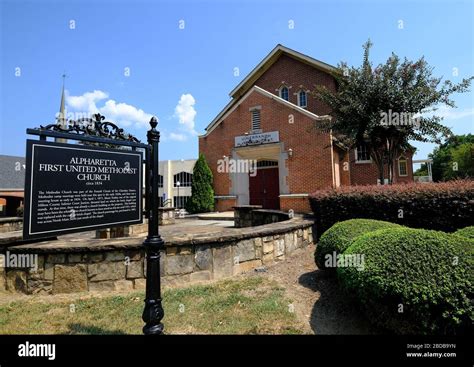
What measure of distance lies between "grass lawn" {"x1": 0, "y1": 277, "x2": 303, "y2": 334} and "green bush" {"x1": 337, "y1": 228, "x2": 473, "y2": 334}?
1027 mm

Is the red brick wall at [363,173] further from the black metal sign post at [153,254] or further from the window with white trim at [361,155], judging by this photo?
the black metal sign post at [153,254]

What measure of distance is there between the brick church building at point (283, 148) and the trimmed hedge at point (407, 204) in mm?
5583

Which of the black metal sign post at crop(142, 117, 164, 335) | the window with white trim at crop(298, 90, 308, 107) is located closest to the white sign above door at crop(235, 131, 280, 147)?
the window with white trim at crop(298, 90, 308, 107)

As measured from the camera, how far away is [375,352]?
115 inches

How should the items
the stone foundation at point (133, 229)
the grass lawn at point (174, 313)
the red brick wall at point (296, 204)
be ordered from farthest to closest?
the red brick wall at point (296, 204) < the stone foundation at point (133, 229) < the grass lawn at point (174, 313)

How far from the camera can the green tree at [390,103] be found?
10188mm

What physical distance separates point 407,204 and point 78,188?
716 cm

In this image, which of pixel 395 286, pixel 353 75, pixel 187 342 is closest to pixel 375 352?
pixel 395 286

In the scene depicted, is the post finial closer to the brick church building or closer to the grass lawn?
the grass lawn

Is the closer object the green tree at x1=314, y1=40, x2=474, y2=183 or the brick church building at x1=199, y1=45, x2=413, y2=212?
the green tree at x1=314, y1=40, x2=474, y2=183

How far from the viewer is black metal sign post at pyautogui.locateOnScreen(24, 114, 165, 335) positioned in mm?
2494

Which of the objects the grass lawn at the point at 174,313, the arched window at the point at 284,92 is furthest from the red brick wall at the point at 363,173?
the grass lawn at the point at 174,313

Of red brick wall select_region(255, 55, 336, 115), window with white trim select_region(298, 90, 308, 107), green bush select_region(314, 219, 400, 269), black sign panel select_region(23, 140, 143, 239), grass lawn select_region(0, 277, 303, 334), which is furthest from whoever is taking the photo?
window with white trim select_region(298, 90, 308, 107)

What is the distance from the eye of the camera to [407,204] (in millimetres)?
6676
